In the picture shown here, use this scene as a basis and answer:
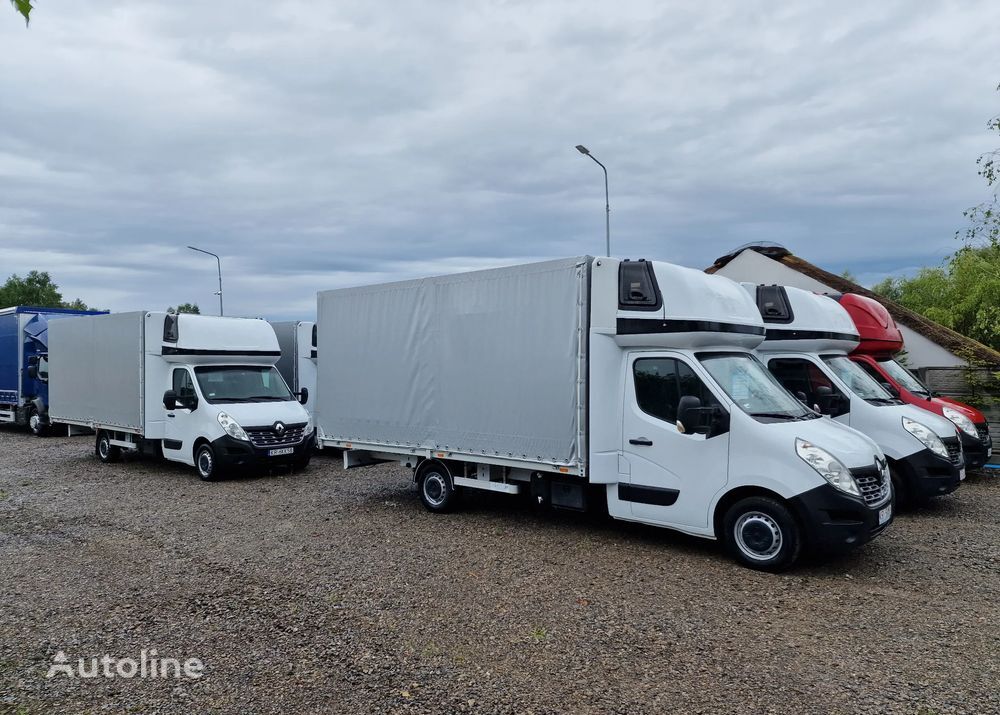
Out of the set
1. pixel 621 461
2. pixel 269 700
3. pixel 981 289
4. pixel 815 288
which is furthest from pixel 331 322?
pixel 981 289

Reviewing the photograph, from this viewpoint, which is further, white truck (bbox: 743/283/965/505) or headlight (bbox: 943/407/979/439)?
headlight (bbox: 943/407/979/439)

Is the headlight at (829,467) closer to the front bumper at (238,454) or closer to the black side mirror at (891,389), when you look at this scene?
the black side mirror at (891,389)

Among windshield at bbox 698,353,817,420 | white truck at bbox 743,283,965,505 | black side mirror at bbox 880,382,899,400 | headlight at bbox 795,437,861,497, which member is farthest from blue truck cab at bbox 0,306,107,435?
headlight at bbox 795,437,861,497

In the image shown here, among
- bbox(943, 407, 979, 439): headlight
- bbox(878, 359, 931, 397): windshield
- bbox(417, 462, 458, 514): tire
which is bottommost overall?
bbox(417, 462, 458, 514): tire

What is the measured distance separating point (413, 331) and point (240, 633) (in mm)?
4640

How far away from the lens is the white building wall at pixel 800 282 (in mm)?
17156

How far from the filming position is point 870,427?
9.02 metres

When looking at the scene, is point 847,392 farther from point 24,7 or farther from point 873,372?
point 24,7

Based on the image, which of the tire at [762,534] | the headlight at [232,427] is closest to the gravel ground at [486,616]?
the tire at [762,534]

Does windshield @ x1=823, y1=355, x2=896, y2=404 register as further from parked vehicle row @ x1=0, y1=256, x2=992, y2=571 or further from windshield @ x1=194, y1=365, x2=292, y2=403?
windshield @ x1=194, y1=365, x2=292, y2=403

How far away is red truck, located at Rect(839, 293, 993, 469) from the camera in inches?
403

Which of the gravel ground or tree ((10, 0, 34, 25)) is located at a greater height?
tree ((10, 0, 34, 25))

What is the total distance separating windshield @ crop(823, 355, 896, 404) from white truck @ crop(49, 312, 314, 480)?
8707 millimetres

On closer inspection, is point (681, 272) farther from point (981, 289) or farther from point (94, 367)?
point (981, 289)
